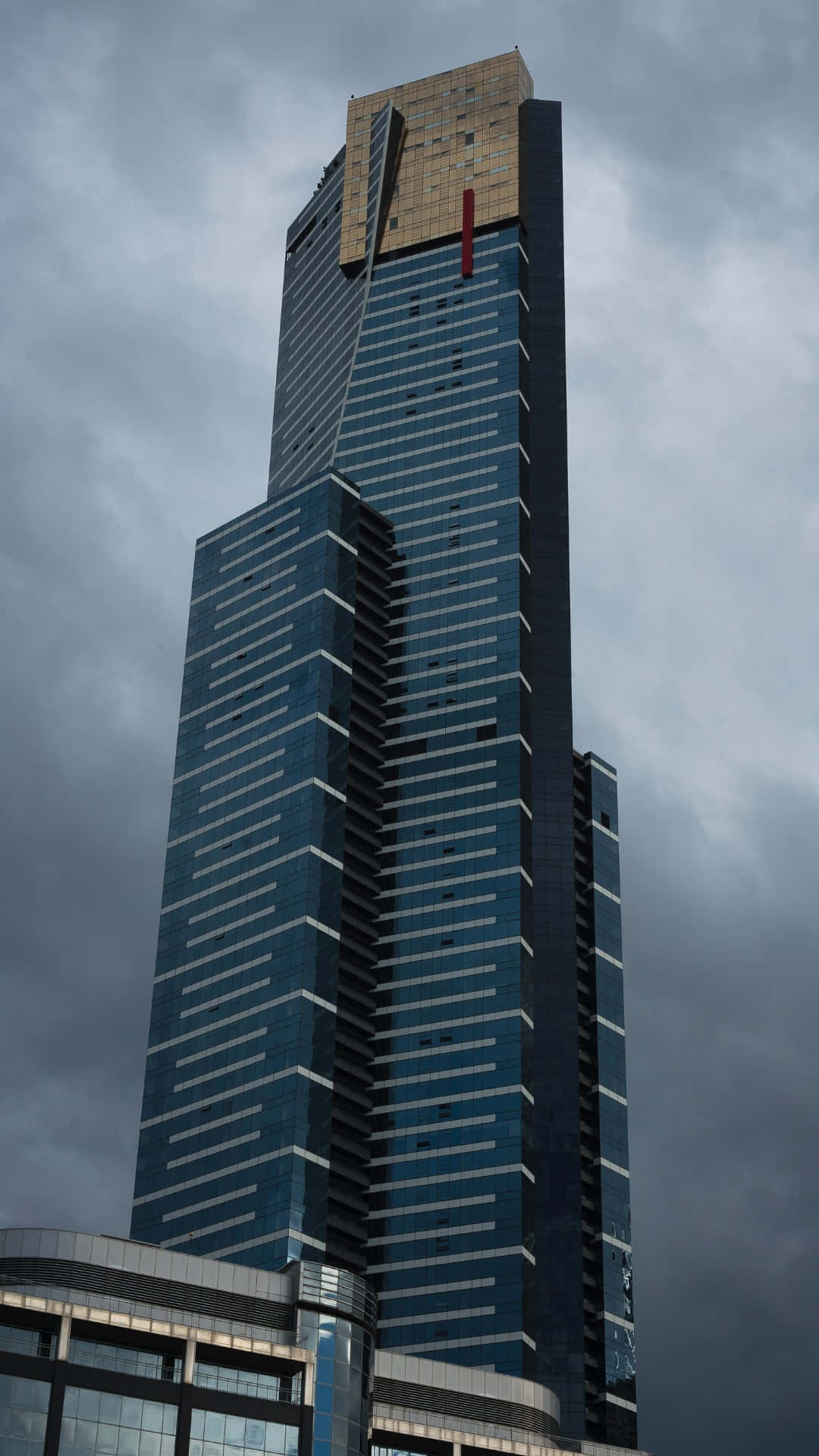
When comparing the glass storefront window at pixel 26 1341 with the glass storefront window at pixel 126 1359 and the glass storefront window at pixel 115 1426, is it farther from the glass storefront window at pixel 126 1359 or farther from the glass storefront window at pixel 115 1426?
the glass storefront window at pixel 115 1426

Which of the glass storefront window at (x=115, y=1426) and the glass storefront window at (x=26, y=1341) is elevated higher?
the glass storefront window at (x=26, y=1341)

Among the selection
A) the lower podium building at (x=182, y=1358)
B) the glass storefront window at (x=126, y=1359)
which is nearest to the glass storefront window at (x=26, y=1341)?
the lower podium building at (x=182, y=1358)

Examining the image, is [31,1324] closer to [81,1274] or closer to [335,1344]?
[81,1274]

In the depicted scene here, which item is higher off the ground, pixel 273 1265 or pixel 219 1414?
pixel 273 1265

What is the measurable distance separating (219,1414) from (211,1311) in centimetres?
588

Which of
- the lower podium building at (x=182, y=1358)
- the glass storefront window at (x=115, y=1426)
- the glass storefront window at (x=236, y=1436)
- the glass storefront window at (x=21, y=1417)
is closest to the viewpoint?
the glass storefront window at (x=21, y=1417)

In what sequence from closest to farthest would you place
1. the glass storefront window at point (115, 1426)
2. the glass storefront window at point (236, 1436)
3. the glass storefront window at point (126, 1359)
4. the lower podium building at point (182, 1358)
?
the glass storefront window at point (115, 1426), the lower podium building at point (182, 1358), the glass storefront window at point (126, 1359), the glass storefront window at point (236, 1436)

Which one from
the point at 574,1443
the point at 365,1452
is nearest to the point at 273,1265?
the point at 574,1443

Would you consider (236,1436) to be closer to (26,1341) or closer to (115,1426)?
(115,1426)

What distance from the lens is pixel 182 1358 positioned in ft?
384

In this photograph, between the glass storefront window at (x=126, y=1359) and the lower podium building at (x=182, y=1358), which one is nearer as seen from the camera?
the lower podium building at (x=182, y=1358)

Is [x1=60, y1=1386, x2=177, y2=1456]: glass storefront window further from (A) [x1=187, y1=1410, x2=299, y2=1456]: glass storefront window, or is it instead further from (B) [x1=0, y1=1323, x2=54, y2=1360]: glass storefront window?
(B) [x1=0, y1=1323, x2=54, y2=1360]: glass storefront window

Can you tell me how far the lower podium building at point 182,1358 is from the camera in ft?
370

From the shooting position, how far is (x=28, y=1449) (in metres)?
111
